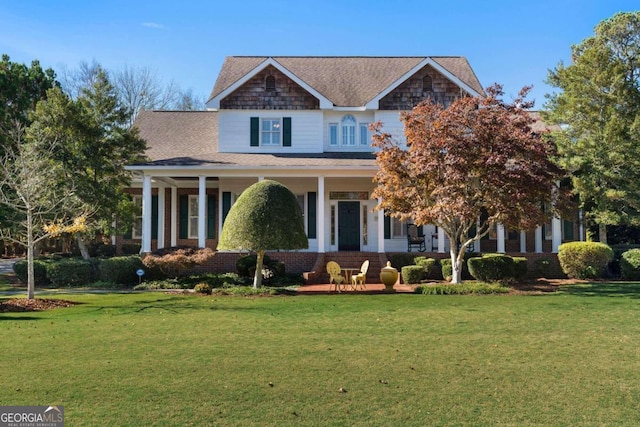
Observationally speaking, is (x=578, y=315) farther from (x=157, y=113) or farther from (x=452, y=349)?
(x=157, y=113)

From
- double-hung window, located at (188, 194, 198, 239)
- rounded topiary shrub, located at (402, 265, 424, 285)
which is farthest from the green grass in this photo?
double-hung window, located at (188, 194, 198, 239)

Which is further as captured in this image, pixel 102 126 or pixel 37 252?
pixel 37 252

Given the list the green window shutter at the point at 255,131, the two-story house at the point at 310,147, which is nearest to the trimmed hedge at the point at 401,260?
the two-story house at the point at 310,147

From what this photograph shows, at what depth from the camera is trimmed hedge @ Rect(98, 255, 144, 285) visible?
1919 centimetres

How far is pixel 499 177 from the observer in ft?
52.8

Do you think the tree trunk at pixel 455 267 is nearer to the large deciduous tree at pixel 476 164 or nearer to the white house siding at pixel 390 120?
the large deciduous tree at pixel 476 164

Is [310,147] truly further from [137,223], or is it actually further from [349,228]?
[137,223]

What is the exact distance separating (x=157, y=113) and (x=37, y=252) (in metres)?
9.24

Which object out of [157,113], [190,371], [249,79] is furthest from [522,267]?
[157,113]

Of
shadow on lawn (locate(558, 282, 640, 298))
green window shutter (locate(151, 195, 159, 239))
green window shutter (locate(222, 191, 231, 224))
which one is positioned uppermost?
green window shutter (locate(222, 191, 231, 224))

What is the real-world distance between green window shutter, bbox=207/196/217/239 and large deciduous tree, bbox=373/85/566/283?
10128mm

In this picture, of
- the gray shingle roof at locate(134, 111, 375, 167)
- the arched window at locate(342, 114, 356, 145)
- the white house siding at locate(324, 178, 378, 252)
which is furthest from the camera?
the arched window at locate(342, 114, 356, 145)

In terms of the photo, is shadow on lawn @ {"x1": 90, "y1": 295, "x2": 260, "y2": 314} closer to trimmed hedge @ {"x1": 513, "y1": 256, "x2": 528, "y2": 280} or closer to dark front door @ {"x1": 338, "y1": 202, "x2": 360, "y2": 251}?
trimmed hedge @ {"x1": 513, "y1": 256, "x2": 528, "y2": 280}

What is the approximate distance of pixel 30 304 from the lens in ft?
44.6
